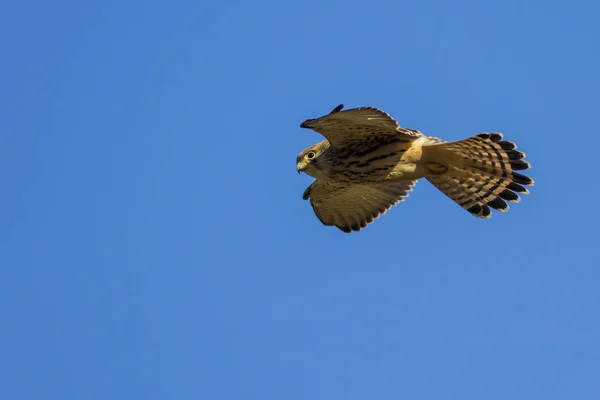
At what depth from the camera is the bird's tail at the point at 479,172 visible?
1310 centimetres

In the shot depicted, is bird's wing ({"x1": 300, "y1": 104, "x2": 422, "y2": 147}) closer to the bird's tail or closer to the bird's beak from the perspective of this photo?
the bird's beak

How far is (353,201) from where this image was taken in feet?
47.4

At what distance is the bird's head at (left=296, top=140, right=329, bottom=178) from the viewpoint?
1332 cm

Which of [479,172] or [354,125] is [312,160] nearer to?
[354,125]

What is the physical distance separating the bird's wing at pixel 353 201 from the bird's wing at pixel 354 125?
1188 mm

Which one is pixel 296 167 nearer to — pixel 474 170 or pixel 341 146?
pixel 341 146

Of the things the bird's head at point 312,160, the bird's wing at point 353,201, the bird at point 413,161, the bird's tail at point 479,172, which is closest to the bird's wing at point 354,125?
the bird at point 413,161

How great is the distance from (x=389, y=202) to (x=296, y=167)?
64.5 inches

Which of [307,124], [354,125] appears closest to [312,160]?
[307,124]

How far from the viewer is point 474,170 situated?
13461 mm

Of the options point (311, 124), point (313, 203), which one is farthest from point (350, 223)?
point (311, 124)

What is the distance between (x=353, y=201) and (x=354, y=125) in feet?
6.46

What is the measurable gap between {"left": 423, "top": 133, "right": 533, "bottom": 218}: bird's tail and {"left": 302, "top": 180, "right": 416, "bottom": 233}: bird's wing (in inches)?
29.5

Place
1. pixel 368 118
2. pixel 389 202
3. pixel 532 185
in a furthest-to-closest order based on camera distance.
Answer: pixel 389 202 → pixel 532 185 → pixel 368 118
